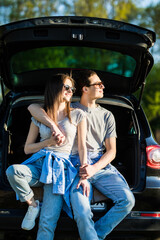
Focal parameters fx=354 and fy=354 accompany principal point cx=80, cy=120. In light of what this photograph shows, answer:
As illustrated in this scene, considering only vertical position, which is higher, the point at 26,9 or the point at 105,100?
the point at 26,9

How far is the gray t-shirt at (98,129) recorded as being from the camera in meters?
3.63

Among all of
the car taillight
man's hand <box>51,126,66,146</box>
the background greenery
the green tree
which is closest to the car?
the car taillight

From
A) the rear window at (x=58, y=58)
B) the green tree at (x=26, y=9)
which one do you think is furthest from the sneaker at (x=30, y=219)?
the green tree at (x=26, y=9)

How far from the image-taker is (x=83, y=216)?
3082 mm

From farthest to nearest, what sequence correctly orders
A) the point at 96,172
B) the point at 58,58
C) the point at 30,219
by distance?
the point at 58,58, the point at 96,172, the point at 30,219

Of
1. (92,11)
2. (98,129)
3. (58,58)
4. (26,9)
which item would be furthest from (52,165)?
(26,9)

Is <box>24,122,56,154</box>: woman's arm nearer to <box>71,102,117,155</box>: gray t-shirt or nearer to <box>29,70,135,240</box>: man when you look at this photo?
<box>29,70,135,240</box>: man

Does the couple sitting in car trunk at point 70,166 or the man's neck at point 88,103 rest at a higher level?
the man's neck at point 88,103

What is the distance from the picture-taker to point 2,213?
330 cm

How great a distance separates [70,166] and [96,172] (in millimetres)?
275

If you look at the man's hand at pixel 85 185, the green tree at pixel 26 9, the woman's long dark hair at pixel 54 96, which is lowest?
the man's hand at pixel 85 185

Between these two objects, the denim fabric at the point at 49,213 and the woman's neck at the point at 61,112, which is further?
the woman's neck at the point at 61,112

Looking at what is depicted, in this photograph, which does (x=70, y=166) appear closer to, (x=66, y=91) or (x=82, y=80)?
(x=66, y=91)

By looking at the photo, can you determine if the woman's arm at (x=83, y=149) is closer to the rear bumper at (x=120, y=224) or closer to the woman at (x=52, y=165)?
the woman at (x=52, y=165)
